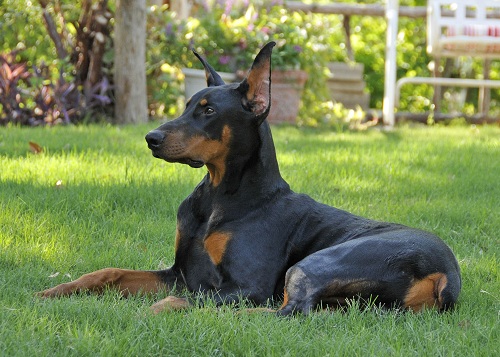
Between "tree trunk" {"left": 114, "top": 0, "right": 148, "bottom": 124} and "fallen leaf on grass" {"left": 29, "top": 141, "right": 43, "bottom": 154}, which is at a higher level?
"tree trunk" {"left": 114, "top": 0, "right": 148, "bottom": 124}

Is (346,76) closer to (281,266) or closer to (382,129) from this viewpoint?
(382,129)

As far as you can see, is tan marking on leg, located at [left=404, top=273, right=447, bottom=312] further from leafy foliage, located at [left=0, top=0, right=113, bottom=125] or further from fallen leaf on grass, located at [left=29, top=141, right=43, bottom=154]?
leafy foliage, located at [left=0, top=0, right=113, bottom=125]

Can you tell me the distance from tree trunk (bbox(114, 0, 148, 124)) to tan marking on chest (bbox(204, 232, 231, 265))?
566cm

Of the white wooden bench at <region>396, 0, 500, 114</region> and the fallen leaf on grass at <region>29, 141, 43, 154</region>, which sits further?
the white wooden bench at <region>396, 0, 500, 114</region>

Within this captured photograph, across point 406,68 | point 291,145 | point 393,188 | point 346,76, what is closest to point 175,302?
point 393,188

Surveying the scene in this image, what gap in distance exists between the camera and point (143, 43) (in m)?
9.17

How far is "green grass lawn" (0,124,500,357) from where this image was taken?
3.06 meters

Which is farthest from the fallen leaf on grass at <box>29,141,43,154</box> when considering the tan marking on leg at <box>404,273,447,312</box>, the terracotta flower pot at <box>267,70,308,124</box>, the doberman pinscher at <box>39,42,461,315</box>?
the tan marking on leg at <box>404,273,447,312</box>

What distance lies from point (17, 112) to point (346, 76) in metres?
6.81

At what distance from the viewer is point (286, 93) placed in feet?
33.4

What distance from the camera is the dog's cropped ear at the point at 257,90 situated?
385 cm

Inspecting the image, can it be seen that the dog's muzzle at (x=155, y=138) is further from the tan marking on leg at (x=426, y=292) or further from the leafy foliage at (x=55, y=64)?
the leafy foliage at (x=55, y=64)

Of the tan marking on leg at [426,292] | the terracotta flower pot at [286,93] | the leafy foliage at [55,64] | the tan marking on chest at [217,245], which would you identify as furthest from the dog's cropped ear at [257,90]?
the terracotta flower pot at [286,93]

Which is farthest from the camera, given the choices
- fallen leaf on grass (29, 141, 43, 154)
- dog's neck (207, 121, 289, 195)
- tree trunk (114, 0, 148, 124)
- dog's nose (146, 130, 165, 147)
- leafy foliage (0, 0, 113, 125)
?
tree trunk (114, 0, 148, 124)
